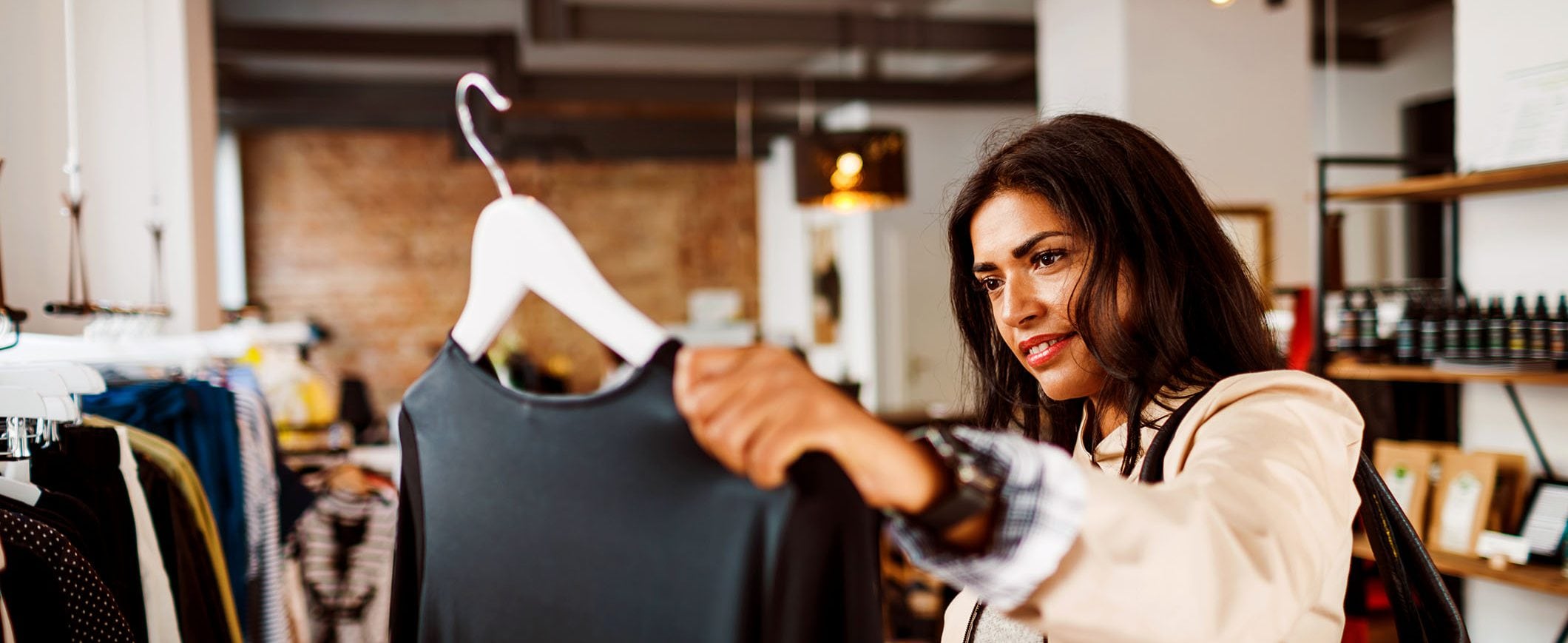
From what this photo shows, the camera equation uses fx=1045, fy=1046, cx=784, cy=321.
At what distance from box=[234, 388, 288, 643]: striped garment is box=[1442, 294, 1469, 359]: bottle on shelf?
119 inches

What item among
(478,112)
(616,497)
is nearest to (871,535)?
(616,497)

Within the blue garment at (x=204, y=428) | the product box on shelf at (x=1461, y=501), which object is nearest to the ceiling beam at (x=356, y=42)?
the blue garment at (x=204, y=428)

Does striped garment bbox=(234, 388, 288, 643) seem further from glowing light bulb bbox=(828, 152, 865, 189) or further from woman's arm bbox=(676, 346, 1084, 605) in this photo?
glowing light bulb bbox=(828, 152, 865, 189)

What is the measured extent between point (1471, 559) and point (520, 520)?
2.69 m

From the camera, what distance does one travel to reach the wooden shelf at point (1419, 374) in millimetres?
2494

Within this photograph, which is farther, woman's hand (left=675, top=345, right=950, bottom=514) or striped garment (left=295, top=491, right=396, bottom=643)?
striped garment (left=295, top=491, right=396, bottom=643)

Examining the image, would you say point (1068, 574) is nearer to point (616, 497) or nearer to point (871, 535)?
point (871, 535)

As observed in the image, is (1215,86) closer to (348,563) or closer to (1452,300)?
(1452,300)

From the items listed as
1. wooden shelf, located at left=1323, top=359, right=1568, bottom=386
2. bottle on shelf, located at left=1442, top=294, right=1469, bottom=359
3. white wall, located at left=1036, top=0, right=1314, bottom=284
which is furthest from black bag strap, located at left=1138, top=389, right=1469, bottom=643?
white wall, located at left=1036, top=0, right=1314, bottom=284

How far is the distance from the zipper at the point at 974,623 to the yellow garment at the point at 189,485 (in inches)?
53.5

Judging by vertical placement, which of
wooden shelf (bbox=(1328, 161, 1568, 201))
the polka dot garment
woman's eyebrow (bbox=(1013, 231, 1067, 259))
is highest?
wooden shelf (bbox=(1328, 161, 1568, 201))

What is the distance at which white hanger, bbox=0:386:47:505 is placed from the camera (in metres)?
1.31

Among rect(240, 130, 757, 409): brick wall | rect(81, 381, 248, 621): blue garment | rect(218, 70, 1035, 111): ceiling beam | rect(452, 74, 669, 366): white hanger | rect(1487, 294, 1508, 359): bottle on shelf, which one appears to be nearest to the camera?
rect(452, 74, 669, 366): white hanger

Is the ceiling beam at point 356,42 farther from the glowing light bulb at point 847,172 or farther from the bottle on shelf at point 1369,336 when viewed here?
the bottle on shelf at point 1369,336
